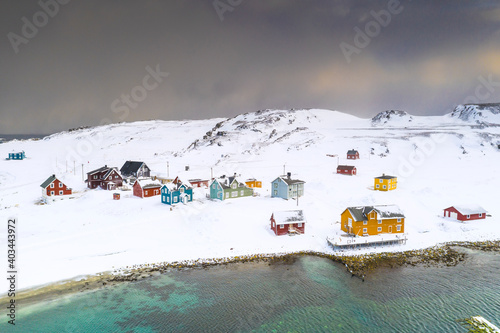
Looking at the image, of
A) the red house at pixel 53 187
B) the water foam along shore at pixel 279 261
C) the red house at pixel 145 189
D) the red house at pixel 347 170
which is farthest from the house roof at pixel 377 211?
the red house at pixel 53 187

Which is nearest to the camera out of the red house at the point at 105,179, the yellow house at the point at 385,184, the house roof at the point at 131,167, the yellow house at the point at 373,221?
the yellow house at the point at 373,221

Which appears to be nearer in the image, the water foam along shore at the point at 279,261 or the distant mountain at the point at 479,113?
the water foam along shore at the point at 279,261

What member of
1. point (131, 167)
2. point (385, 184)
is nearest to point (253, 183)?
point (385, 184)

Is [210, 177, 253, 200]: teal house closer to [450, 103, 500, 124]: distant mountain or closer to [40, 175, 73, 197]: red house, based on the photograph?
[40, 175, 73, 197]: red house

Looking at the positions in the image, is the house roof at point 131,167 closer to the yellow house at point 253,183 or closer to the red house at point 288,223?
the yellow house at point 253,183

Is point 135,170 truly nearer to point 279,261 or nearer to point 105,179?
point 105,179

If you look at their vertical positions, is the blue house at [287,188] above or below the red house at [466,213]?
above

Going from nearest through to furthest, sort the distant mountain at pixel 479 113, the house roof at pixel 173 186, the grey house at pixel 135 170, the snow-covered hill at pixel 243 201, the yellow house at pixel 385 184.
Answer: the snow-covered hill at pixel 243 201 < the house roof at pixel 173 186 < the yellow house at pixel 385 184 < the grey house at pixel 135 170 < the distant mountain at pixel 479 113

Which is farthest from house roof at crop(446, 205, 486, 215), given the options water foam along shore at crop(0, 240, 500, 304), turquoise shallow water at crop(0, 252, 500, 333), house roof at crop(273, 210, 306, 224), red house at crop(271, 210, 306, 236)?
house roof at crop(273, 210, 306, 224)
